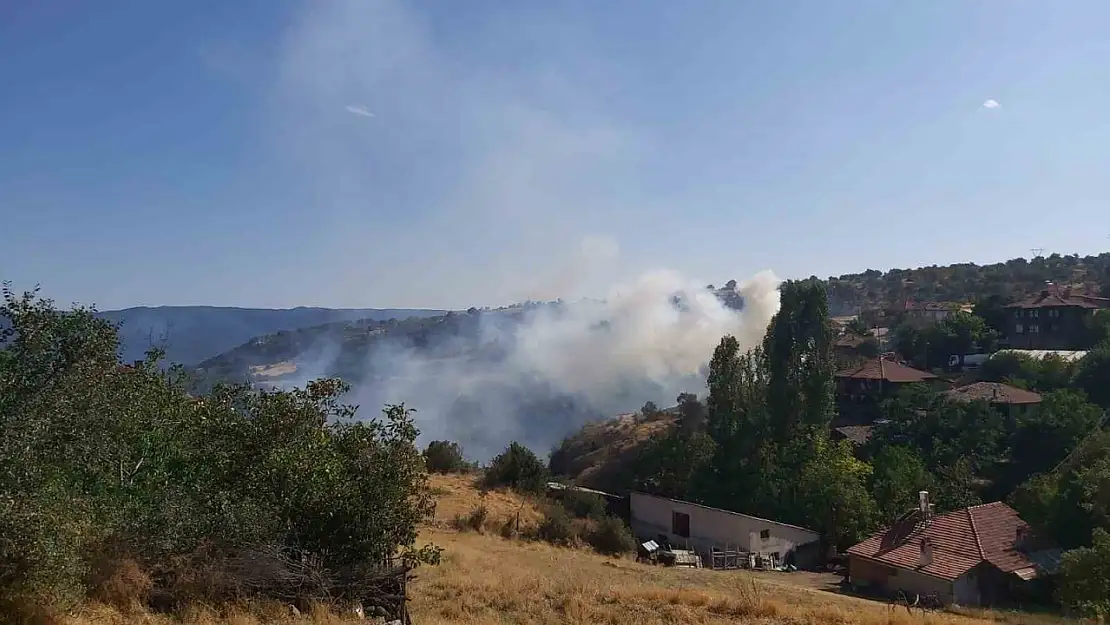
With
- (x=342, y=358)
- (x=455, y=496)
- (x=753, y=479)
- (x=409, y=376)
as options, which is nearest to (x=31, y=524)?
(x=455, y=496)

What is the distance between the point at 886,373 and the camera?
156ft

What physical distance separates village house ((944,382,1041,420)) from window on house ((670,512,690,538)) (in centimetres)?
1747

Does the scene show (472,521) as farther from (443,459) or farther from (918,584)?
(918,584)

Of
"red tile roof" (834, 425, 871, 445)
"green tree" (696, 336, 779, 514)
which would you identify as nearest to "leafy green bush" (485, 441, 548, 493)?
"green tree" (696, 336, 779, 514)

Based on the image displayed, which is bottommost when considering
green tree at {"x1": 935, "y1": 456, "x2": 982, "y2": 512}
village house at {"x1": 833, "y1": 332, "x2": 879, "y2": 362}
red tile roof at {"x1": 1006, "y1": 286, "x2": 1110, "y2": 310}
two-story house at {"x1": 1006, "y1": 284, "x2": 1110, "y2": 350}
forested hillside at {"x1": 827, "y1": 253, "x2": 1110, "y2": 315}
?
green tree at {"x1": 935, "y1": 456, "x2": 982, "y2": 512}

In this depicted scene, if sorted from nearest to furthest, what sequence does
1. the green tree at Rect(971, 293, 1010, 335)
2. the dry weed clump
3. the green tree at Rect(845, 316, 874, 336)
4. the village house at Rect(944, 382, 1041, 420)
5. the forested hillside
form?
the dry weed clump < the village house at Rect(944, 382, 1041, 420) < the green tree at Rect(971, 293, 1010, 335) < the green tree at Rect(845, 316, 874, 336) < the forested hillside

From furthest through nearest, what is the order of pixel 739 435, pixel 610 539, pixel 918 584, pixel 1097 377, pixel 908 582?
pixel 1097 377, pixel 739 435, pixel 610 539, pixel 908 582, pixel 918 584

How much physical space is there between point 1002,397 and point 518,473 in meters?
24.6

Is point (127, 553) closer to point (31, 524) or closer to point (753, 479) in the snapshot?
point (31, 524)

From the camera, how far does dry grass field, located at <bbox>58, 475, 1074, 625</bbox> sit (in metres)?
10.5

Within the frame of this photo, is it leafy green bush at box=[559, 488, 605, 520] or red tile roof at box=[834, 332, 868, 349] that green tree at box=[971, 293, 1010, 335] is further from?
leafy green bush at box=[559, 488, 605, 520]

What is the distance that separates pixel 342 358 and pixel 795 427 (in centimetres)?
11455

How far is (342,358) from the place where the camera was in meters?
140

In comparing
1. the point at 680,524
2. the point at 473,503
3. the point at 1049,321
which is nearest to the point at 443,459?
the point at 473,503
